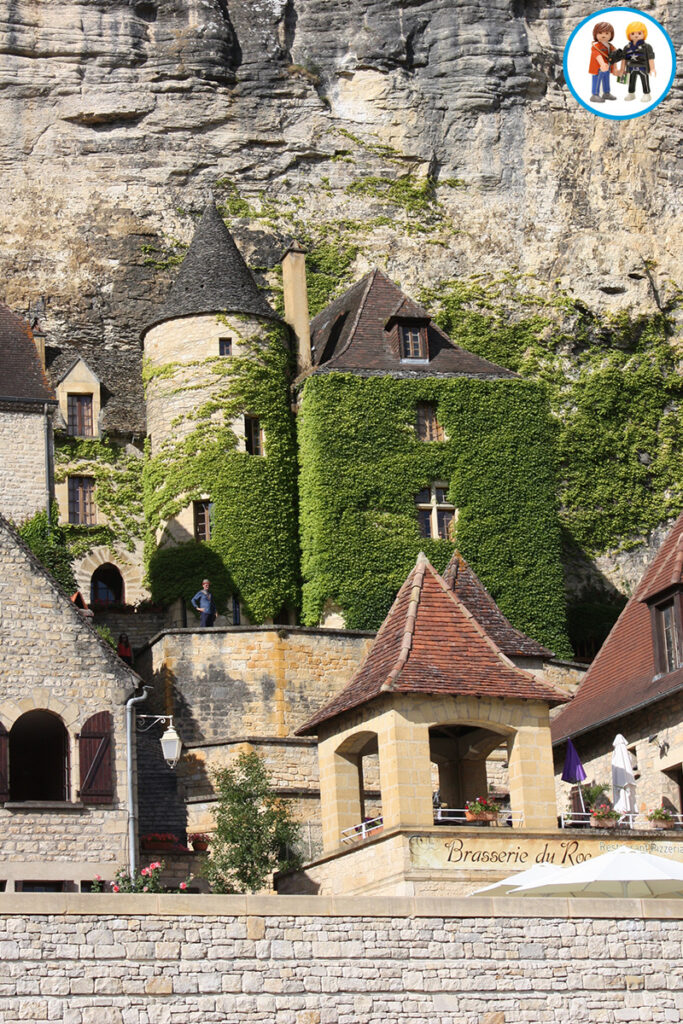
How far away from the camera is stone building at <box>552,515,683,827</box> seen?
2744cm

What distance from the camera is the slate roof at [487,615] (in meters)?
32.7

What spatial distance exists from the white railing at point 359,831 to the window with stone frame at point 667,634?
20.5ft

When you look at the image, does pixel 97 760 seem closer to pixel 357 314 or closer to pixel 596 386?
pixel 357 314

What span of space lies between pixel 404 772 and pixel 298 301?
2188 centimetres

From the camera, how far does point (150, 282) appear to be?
4859 cm

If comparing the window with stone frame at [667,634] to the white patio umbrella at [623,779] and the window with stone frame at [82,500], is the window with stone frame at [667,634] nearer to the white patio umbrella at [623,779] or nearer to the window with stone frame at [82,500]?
the white patio umbrella at [623,779]

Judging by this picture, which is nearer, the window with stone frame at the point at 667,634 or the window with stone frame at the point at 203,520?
the window with stone frame at the point at 667,634

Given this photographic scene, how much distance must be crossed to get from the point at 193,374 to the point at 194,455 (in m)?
1.97

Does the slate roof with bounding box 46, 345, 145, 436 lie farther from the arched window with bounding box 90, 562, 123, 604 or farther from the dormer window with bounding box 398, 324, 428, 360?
the dormer window with bounding box 398, 324, 428, 360

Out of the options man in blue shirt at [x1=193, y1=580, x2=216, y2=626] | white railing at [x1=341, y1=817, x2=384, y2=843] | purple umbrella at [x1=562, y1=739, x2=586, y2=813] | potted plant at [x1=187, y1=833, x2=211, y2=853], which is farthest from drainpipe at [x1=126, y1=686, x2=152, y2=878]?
man in blue shirt at [x1=193, y1=580, x2=216, y2=626]

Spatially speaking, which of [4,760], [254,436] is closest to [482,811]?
[4,760]

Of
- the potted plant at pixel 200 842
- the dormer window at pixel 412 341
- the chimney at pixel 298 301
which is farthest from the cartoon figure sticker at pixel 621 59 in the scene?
the potted plant at pixel 200 842

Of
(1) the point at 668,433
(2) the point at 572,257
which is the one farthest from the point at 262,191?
(1) the point at 668,433

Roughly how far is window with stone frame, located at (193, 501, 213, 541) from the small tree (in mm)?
11123
